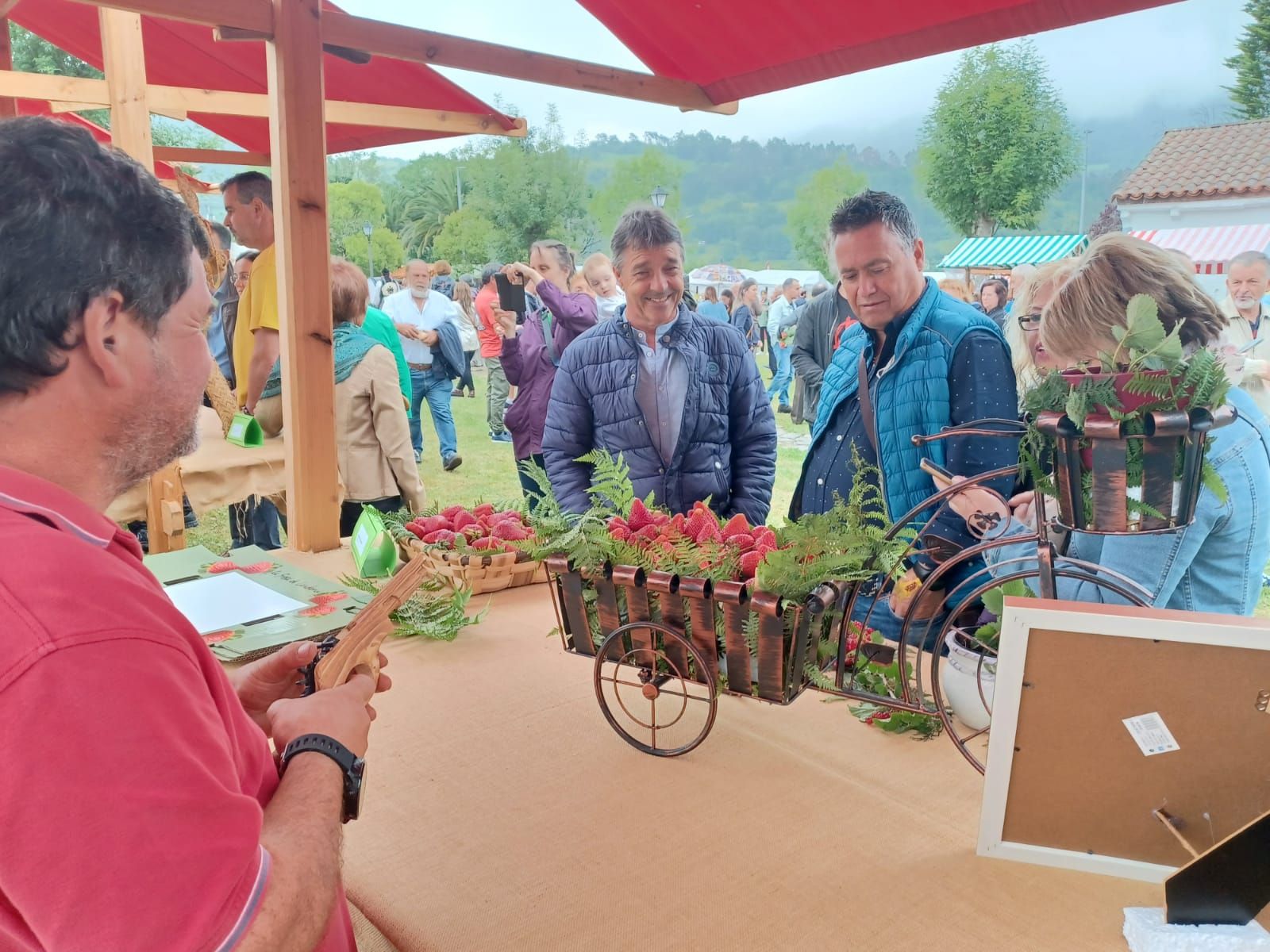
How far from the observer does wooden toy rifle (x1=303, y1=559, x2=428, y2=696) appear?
112 cm

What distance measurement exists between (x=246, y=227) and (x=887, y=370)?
2944mm

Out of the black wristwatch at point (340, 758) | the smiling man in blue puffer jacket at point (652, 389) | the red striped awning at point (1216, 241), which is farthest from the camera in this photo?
the red striped awning at point (1216, 241)

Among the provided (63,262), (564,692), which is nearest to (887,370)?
(564,692)

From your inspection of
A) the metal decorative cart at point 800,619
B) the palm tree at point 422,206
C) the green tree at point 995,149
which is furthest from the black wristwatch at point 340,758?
the palm tree at point 422,206

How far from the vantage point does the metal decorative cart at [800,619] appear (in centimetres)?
105

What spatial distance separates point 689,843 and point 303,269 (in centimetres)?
205

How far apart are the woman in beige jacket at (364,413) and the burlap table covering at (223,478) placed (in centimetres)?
54

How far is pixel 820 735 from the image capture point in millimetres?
1463

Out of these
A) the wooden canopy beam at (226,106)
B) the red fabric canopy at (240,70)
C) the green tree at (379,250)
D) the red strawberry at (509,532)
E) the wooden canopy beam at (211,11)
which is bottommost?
the red strawberry at (509,532)

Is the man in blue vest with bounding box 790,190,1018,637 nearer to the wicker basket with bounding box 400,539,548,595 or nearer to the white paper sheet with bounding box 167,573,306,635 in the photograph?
the wicker basket with bounding box 400,539,548,595

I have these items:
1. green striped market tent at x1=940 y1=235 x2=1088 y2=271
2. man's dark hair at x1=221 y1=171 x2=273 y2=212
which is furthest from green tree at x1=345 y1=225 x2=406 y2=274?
man's dark hair at x1=221 y1=171 x2=273 y2=212

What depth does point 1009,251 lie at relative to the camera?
81.4 ft

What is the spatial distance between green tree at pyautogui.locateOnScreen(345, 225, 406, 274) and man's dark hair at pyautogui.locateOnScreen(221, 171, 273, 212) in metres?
41.3

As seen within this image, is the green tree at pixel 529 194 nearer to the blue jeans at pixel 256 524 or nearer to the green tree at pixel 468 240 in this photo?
the green tree at pixel 468 240
